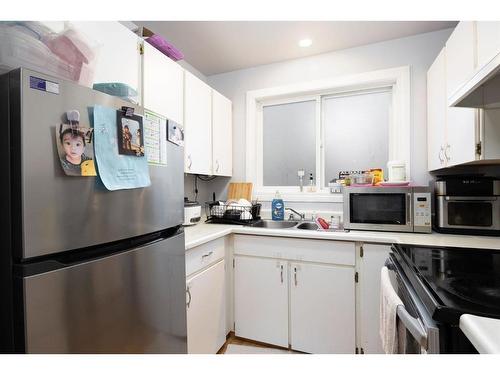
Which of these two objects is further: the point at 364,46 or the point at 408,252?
the point at 364,46

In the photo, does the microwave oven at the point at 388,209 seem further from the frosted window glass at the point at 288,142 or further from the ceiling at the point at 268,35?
the ceiling at the point at 268,35

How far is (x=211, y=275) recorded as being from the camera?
5.49 feet

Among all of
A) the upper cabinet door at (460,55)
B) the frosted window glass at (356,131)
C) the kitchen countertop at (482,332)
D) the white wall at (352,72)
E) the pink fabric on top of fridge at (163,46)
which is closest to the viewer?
the kitchen countertop at (482,332)

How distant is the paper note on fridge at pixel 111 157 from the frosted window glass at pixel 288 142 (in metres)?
1.85

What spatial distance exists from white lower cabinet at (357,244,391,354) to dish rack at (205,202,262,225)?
95cm

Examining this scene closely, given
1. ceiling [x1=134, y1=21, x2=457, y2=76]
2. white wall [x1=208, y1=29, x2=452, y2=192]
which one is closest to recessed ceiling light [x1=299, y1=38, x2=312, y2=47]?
ceiling [x1=134, y1=21, x2=457, y2=76]

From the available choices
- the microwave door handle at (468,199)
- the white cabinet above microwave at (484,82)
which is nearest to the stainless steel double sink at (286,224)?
the microwave door handle at (468,199)

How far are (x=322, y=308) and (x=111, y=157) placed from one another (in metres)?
1.59

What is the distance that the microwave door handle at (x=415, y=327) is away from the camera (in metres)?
0.70

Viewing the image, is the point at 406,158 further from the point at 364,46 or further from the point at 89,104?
the point at 89,104

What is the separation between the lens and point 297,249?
1745 mm
